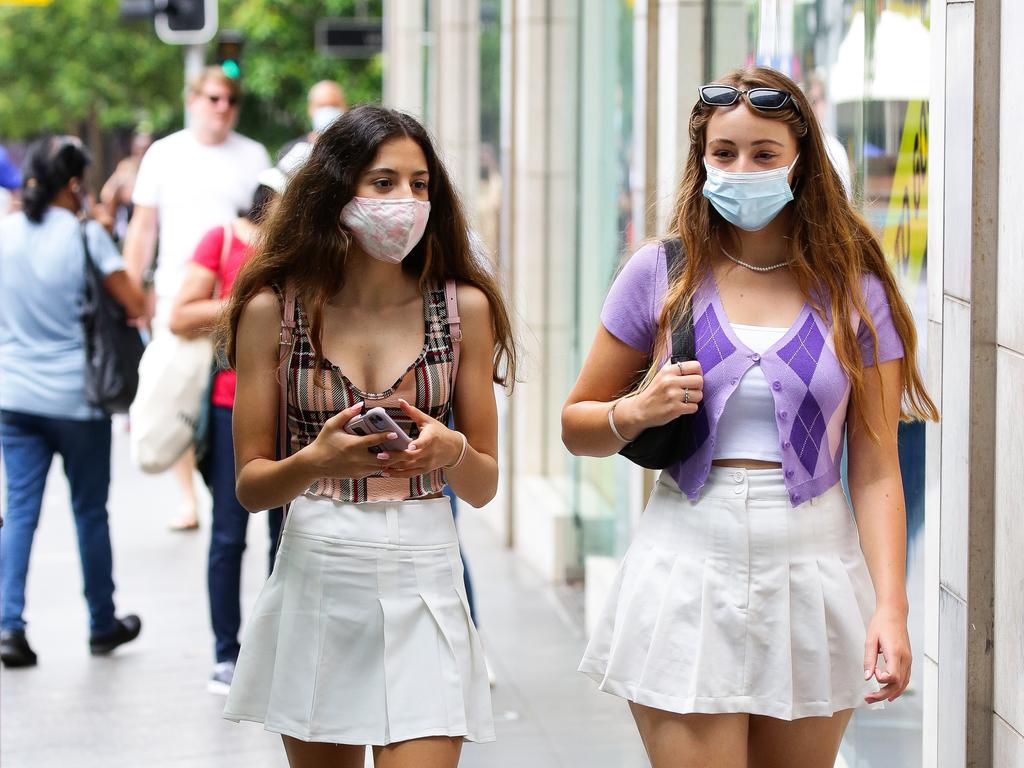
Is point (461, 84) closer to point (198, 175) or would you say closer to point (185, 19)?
point (185, 19)

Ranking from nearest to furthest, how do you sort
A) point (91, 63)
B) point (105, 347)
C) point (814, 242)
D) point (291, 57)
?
point (814, 242), point (105, 347), point (291, 57), point (91, 63)

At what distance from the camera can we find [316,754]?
3.45m

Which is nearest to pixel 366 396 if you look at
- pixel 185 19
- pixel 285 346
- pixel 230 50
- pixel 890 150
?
pixel 285 346

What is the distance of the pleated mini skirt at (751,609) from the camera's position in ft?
10.8

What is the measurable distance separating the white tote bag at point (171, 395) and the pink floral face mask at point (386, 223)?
3.00 metres

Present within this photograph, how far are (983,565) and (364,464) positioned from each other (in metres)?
1.43

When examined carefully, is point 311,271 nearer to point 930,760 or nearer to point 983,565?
point 983,565

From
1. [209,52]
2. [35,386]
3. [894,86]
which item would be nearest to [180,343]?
[35,386]

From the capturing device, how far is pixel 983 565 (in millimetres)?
3775

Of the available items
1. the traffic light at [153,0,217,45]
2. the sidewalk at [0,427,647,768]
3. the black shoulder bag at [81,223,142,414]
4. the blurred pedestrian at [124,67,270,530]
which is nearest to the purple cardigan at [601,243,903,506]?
the sidewalk at [0,427,647,768]

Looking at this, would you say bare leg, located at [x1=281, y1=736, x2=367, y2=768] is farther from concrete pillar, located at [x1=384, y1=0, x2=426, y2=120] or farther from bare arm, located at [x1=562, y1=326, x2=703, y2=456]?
concrete pillar, located at [x1=384, y1=0, x2=426, y2=120]

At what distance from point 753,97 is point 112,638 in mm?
4823

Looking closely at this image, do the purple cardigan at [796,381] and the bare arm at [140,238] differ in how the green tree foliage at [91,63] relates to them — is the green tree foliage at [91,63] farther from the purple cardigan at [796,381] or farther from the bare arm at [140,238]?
the purple cardigan at [796,381]

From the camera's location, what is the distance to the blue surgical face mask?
3.31 m
